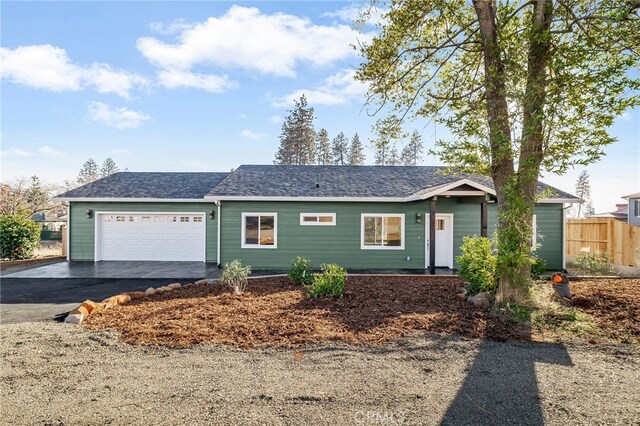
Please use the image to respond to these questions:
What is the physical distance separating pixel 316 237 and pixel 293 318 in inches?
258

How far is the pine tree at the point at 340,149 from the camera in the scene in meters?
38.1

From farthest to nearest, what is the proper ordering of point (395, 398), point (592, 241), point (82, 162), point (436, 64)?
point (82, 162)
point (592, 241)
point (436, 64)
point (395, 398)

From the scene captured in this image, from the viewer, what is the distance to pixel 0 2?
6.73 m

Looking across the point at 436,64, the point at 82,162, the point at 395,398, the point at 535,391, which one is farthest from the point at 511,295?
the point at 82,162

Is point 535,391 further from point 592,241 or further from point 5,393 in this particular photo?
point 592,241

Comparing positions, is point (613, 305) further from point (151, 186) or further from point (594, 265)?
point (151, 186)

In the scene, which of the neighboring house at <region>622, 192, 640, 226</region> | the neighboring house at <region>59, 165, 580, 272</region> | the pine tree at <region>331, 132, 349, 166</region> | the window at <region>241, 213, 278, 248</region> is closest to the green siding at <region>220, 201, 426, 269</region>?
the neighboring house at <region>59, 165, 580, 272</region>

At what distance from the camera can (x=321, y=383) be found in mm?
3176

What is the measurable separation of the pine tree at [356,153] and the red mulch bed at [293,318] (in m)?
32.2

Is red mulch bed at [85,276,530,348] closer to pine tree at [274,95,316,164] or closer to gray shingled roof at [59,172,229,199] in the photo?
gray shingled roof at [59,172,229,199]

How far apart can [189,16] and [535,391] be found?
10196 mm

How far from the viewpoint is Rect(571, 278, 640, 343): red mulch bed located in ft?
15.2

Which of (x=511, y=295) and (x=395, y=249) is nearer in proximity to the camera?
(x=511, y=295)

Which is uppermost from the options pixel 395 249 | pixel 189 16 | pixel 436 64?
pixel 189 16
